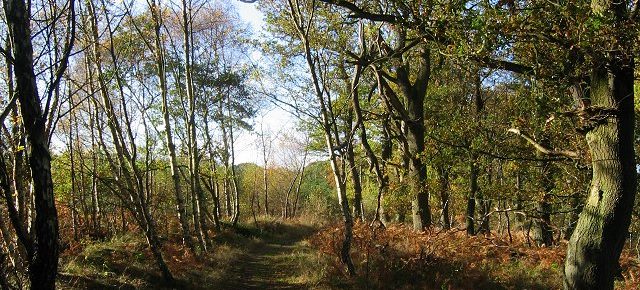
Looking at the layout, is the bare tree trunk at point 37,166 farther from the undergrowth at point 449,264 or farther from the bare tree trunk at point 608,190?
the undergrowth at point 449,264

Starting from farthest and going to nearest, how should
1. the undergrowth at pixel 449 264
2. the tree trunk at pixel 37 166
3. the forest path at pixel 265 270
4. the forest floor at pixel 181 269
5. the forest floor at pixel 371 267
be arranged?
the forest path at pixel 265 270, the undergrowth at pixel 449 264, the forest floor at pixel 371 267, the forest floor at pixel 181 269, the tree trunk at pixel 37 166

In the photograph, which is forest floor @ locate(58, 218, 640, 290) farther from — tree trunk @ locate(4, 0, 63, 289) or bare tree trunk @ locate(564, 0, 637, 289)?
tree trunk @ locate(4, 0, 63, 289)

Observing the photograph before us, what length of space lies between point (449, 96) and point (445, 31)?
13.2 meters

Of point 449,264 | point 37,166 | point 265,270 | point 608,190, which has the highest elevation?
point 37,166

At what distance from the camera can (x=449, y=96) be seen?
59.4 feet

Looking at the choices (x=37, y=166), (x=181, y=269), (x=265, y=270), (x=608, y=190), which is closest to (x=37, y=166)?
(x=37, y=166)

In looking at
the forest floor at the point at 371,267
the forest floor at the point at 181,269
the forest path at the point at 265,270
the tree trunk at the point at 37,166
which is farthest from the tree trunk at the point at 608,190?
the forest path at the point at 265,270

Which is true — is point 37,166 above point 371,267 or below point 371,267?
above

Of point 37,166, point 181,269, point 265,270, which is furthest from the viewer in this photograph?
point 265,270

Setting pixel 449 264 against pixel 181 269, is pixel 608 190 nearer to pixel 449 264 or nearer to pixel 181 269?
pixel 449 264

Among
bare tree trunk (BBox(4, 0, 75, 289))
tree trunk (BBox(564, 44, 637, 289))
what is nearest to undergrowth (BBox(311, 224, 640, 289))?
tree trunk (BBox(564, 44, 637, 289))

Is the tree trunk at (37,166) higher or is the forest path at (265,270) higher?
the tree trunk at (37,166)

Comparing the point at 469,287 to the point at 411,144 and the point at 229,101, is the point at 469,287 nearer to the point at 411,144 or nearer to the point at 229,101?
the point at 411,144

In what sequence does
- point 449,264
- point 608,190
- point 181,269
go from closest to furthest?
point 608,190, point 449,264, point 181,269
